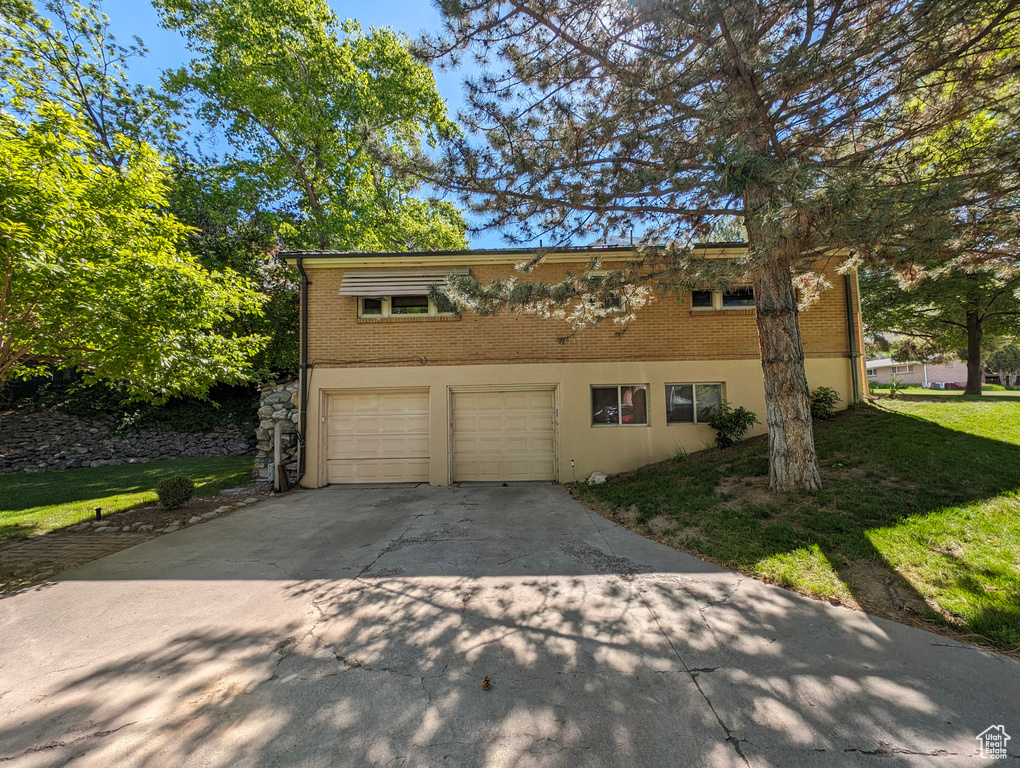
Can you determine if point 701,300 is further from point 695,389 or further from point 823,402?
point 823,402

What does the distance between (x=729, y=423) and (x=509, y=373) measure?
189 inches

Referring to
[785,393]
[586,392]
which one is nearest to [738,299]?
[586,392]

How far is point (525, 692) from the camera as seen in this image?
7.85 ft

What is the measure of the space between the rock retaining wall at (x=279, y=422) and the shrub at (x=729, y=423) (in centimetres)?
933

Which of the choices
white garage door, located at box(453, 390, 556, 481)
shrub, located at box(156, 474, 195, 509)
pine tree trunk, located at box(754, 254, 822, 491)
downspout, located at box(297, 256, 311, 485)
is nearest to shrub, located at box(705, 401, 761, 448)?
pine tree trunk, located at box(754, 254, 822, 491)

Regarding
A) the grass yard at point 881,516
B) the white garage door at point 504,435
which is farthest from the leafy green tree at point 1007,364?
the white garage door at point 504,435

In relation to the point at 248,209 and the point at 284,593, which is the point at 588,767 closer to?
the point at 284,593

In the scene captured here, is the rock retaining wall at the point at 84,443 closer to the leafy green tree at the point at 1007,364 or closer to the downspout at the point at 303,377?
the downspout at the point at 303,377

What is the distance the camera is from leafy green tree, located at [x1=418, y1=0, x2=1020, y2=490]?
3910 millimetres

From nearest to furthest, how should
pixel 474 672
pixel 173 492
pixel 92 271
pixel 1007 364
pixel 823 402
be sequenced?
1. pixel 474 672
2. pixel 92 271
3. pixel 173 492
4. pixel 823 402
5. pixel 1007 364

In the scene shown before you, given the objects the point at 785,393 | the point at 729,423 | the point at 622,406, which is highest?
the point at 785,393

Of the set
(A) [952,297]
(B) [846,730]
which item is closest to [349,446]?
(B) [846,730]

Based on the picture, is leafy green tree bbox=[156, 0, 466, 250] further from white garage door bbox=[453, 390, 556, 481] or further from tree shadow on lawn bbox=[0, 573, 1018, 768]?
tree shadow on lawn bbox=[0, 573, 1018, 768]

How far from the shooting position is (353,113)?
14820 millimetres
